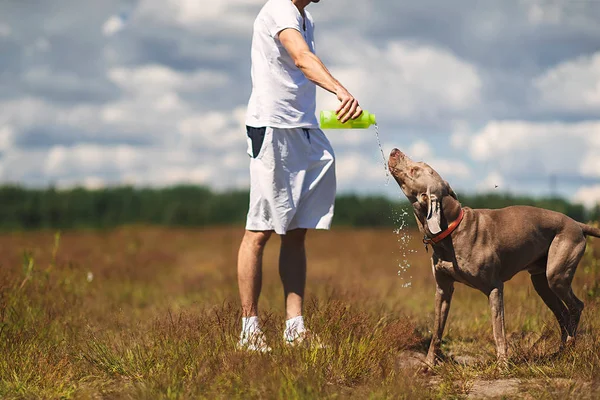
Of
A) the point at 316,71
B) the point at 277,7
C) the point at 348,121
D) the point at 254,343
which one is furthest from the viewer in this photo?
the point at 277,7

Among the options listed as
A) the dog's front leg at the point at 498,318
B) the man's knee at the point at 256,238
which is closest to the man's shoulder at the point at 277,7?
the man's knee at the point at 256,238

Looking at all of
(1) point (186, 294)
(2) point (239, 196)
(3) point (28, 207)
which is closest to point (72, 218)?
(3) point (28, 207)

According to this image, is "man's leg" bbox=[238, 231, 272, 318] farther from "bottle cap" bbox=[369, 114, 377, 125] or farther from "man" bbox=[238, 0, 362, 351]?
"bottle cap" bbox=[369, 114, 377, 125]

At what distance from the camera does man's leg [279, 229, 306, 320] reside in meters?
5.74

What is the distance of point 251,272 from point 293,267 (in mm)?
423

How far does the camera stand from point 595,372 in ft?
15.2

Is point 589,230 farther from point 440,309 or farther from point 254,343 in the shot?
point 254,343

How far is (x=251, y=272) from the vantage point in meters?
5.55

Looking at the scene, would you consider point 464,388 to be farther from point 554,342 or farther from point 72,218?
point 72,218

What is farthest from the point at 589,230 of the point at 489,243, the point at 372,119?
the point at 372,119

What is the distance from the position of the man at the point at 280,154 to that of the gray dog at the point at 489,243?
764 mm

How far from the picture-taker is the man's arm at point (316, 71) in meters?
4.82

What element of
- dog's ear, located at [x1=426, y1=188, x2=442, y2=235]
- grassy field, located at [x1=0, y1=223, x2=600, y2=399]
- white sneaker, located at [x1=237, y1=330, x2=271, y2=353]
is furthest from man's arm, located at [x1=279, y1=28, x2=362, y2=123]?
white sneaker, located at [x1=237, y1=330, x2=271, y2=353]

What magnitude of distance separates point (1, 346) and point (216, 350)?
1.78 meters
